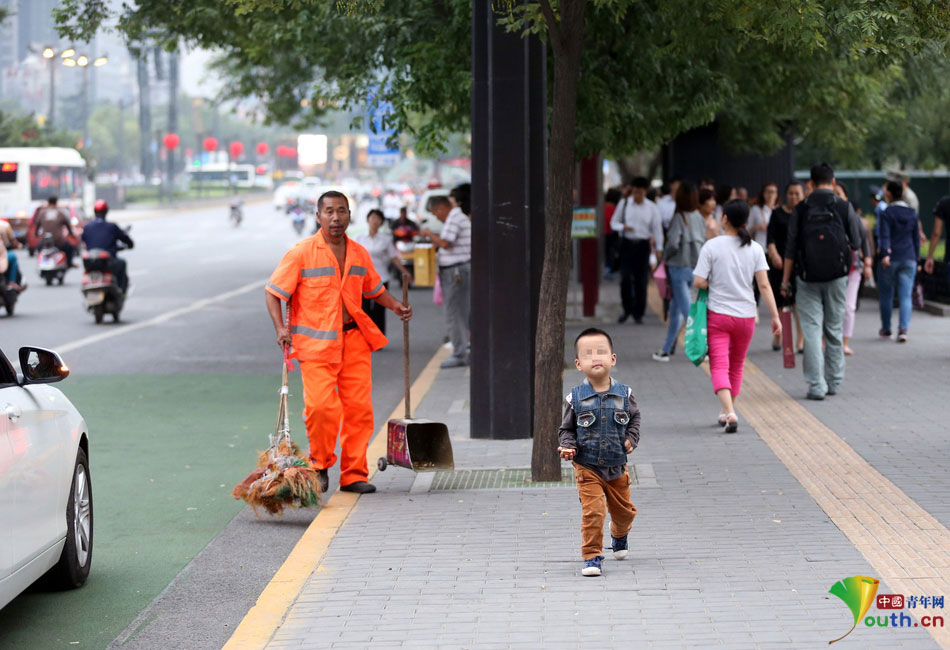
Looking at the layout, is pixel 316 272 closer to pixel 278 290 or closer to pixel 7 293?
pixel 278 290

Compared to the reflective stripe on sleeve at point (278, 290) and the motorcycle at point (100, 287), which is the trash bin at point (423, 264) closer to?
the motorcycle at point (100, 287)

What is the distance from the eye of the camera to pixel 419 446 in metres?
8.07

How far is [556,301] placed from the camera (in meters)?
8.02

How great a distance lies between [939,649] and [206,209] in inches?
3178

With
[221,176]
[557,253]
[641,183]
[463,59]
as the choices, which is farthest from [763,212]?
[221,176]

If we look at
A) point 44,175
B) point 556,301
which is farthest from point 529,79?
point 44,175

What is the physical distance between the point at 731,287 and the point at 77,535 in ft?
17.4

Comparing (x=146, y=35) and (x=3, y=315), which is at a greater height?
(x=146, y=35)

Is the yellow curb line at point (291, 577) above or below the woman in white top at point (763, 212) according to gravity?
below

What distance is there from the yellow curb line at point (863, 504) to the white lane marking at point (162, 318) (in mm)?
8828

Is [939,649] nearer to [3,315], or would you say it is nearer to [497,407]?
[497,407]

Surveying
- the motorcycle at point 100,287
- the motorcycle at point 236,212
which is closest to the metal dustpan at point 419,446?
the motorcycle at point 100,287
